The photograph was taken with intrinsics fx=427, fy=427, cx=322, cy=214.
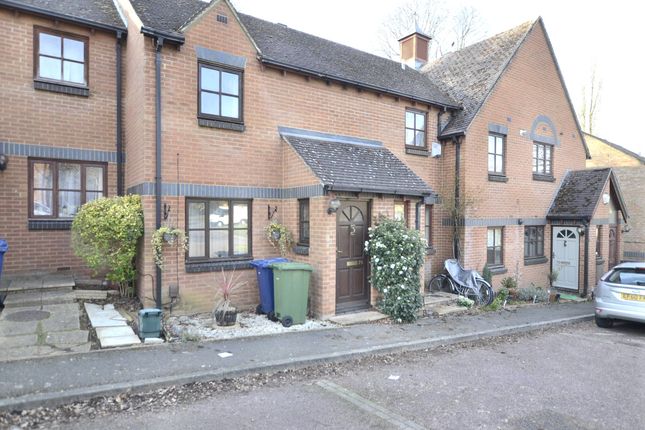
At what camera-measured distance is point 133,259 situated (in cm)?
934

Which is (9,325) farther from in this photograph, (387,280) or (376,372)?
(387,280)

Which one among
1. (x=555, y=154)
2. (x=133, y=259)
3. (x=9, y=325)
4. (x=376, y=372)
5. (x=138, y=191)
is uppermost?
(x=555, y=154)

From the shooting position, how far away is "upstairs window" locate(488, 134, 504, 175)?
529 inches

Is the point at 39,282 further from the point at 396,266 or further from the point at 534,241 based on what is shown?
the point at 534,241

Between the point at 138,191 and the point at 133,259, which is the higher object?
the point at 138,191

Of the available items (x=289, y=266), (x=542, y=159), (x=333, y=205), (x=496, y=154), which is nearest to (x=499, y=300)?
(x=496, y=154)

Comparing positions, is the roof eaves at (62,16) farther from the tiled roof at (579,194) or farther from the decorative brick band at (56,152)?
the tiled roof at (579,194)

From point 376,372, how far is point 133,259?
594 centimetres

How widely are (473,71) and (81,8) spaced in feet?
38.7

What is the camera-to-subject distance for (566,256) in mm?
14953

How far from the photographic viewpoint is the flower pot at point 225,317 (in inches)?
309

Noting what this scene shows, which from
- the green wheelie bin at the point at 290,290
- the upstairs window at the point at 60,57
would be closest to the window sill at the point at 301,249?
the green wheelie bin at the point at 290,290

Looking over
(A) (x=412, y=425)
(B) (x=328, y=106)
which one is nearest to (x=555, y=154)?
(B) (x=328, y=106)

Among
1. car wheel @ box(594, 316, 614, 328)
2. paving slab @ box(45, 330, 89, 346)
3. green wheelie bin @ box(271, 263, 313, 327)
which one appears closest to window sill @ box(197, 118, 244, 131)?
green wheelie bin @ box(271, 263, 313, 327)
